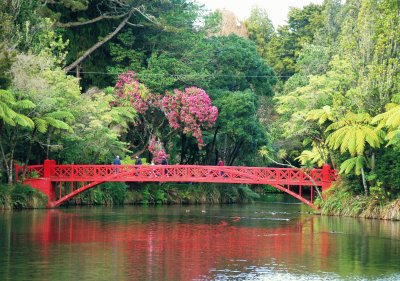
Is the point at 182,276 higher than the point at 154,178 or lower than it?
lower

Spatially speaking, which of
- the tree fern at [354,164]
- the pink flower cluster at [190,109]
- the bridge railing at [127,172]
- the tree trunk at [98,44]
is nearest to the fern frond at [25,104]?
the bridge railing at [127,172]

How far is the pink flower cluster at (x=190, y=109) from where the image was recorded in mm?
60781

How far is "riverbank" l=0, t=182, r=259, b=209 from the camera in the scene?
4906 centimetres

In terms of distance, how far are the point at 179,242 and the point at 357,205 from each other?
1452 centimetres

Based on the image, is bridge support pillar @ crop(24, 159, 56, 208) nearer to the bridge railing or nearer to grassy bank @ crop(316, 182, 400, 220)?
Result: the bridge railing

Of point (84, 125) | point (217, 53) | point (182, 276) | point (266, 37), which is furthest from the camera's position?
point (266, 37)

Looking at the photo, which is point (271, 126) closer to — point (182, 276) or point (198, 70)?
point (198, 70)

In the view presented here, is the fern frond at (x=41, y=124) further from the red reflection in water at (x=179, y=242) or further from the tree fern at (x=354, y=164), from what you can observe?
the tree fern at (x=354, y=164)

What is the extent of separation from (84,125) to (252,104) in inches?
582

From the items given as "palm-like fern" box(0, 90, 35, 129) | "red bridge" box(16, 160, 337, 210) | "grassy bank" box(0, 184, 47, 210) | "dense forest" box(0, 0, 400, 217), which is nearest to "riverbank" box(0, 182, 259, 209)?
"grassy bank" box(0, 184, 47, 210)

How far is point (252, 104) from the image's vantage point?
6400 centimetres

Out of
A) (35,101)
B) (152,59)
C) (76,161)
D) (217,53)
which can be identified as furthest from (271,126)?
(35,101)

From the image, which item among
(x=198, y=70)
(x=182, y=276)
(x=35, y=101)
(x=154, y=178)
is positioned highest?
(x=198, y=70)

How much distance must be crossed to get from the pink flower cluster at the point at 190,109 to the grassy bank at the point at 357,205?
1439 centimetres
